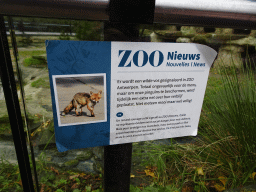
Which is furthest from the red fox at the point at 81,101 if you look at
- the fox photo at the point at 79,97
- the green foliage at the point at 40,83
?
the green foliage at the point at 40,83

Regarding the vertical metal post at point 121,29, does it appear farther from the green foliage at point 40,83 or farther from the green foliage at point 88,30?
the green foliage at point 40,83

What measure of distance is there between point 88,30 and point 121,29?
21 cm

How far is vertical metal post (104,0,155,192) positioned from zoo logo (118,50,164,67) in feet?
0.22

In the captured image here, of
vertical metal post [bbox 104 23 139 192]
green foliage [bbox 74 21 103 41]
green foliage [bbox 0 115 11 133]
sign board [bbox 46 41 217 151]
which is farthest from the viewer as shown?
green foliage [bbox 0 115 11 133]

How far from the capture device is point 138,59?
796mm

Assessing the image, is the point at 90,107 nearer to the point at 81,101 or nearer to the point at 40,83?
the point at 81,101

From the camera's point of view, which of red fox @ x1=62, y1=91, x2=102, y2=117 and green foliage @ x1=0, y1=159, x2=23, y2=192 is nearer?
red fox @ x1=62, y1=91, x2=102, y2=117

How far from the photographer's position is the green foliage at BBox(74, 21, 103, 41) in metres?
0.85

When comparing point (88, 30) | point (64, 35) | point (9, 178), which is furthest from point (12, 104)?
point (9, 178)

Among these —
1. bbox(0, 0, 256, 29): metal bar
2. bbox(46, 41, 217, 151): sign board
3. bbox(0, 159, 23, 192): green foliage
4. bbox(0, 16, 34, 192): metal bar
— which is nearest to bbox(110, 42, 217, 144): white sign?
bbox(46, 41, 217, 151): sign board

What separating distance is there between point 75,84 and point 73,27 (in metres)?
0.31

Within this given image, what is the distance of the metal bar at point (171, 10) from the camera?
0.61 m

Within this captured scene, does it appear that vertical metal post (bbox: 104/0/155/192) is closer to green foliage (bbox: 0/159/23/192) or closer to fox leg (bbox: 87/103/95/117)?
fox leg (bbox: 87/103/95/117)

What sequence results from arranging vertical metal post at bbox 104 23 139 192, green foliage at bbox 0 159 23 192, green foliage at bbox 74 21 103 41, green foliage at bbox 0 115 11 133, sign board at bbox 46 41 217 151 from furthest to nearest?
green foliage at bbox 0 159 23 192 → green foliage at bbox 0 115 11 133 → vertical metal post at bbox 104 23 139 192 → green foliage at bbox 74 21 103 41 → sign board at bbox 46 41 217 151
